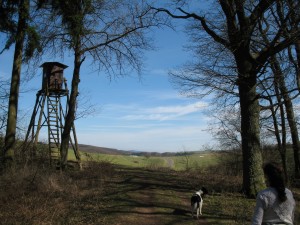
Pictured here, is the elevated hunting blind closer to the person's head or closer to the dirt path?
the dirt path

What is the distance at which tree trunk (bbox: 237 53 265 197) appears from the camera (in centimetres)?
1233

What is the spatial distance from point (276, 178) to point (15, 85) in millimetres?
14290

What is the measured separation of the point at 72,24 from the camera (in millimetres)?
18406

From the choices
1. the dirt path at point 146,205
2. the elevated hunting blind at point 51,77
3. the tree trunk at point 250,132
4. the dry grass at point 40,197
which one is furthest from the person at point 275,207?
the elevated hunting blind at point 51,77

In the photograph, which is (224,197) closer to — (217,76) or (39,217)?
(217,76)

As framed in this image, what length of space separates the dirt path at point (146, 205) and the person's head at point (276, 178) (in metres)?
4.93

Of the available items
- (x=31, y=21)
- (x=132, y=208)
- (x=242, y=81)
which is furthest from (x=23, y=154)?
(x=242, y=81)

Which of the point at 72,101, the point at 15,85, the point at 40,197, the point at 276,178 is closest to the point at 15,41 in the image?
the point at 15,85

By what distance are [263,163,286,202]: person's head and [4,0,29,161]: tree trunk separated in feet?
44.5

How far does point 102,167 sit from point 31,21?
28.0ft

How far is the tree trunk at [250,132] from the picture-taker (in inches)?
485

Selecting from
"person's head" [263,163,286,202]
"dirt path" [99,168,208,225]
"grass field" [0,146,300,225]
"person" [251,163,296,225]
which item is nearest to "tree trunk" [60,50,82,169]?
"grass field" [0,146,300,225]

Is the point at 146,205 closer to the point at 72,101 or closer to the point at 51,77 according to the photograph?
the point at 72,101

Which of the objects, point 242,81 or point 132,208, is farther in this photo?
point 242,81
